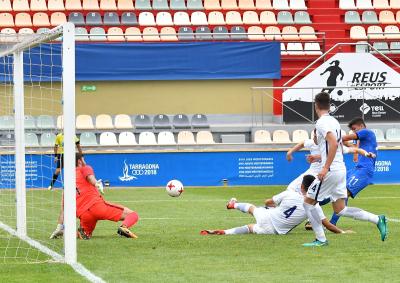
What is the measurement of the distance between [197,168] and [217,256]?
633 inches

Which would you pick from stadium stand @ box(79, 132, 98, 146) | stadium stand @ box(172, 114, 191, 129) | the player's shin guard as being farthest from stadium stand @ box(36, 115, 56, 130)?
Answer: the player's shin guard

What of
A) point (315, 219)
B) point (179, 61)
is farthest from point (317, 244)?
point (179, 61)

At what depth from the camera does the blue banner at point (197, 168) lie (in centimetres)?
2689

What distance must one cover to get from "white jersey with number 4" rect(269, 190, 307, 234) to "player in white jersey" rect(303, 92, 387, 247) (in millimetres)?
628

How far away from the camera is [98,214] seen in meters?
13.2

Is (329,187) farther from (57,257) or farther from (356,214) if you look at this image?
(57,257)

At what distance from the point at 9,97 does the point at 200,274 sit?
56.9 ft

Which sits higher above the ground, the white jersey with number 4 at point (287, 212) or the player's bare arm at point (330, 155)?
the player's bare arm at point (330, 155)

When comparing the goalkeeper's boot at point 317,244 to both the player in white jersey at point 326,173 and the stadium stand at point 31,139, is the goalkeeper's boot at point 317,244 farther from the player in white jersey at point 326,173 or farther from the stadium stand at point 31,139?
the stadium stand at point 31,139

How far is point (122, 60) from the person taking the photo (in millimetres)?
30922

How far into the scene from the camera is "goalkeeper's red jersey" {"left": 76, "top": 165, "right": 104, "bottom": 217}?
1320 centimetres

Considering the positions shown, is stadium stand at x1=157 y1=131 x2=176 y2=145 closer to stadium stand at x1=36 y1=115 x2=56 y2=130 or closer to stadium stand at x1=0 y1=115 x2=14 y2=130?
stadium stand at x1=36 y1=115 x2=56 y2=130

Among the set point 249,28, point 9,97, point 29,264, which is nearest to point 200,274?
point 29,264

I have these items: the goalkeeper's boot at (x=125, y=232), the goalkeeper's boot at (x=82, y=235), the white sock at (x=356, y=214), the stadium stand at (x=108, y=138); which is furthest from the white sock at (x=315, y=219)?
the stadium stand at (x=108, y=138)
